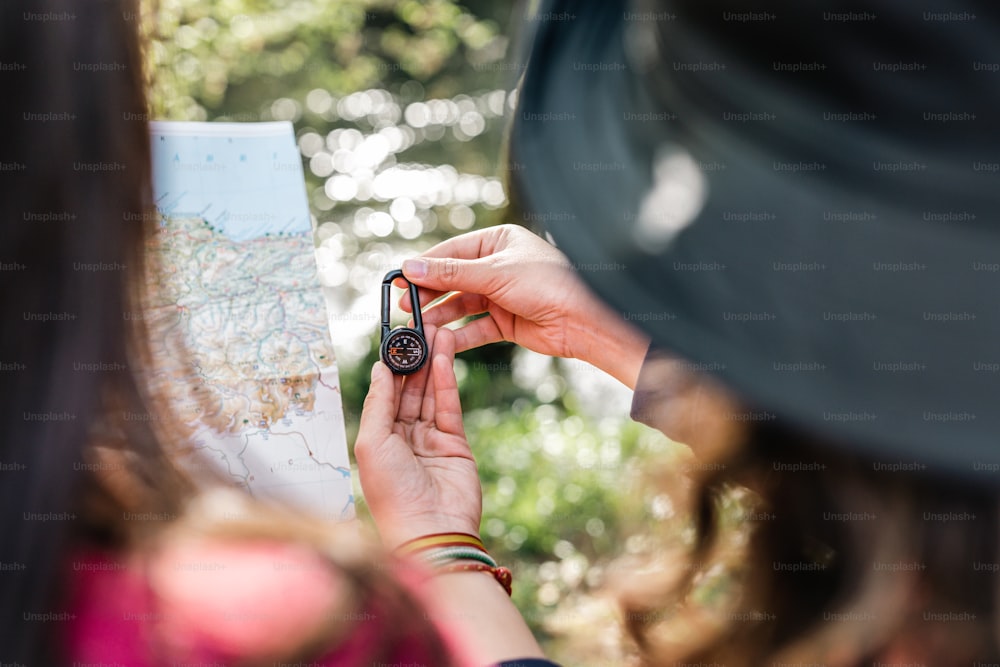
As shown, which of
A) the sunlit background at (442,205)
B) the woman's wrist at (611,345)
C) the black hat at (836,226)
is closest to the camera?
the black hat at (836,226)

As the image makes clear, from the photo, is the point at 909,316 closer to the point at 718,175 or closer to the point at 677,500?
the point at 718,175

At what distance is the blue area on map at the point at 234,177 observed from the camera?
223 cm

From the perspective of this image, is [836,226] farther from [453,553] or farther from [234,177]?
[234,177]

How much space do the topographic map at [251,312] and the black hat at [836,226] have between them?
4.38ft

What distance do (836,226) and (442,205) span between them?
22.4 ft

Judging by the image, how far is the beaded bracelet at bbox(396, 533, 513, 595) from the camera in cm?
203

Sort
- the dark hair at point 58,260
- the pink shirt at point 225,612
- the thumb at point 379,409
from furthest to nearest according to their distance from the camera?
the thumb at point 379,409 < the pink shirt at point 225,612 < the dark hair at point 58,260

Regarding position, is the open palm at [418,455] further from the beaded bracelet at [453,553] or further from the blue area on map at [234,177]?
the blue area on map at [234,177]

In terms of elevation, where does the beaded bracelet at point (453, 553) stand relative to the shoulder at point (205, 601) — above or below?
below

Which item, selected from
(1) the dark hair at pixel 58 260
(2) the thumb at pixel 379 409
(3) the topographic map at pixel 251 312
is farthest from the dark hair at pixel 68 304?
(2) the thumb at pixel 379 409

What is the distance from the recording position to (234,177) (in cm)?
230

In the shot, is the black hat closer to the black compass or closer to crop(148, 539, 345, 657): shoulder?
crop(148, 539, 345, 657): shoulder

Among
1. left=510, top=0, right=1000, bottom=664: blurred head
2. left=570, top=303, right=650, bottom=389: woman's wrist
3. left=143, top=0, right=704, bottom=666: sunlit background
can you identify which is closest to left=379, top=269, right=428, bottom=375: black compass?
left=570, top=303, right=650, bottom=389: woman's wrist

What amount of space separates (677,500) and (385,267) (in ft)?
18.4
